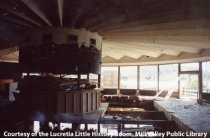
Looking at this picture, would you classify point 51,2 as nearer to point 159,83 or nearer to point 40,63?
point 40,63

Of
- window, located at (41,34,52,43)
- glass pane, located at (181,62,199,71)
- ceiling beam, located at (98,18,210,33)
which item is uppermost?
ceiling beam, located at (98,18,210,33)

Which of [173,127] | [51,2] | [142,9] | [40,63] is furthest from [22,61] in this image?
[173,127]

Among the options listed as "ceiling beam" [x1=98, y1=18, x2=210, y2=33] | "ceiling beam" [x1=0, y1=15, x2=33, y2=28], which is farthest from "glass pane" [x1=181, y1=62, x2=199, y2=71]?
"ceiling beam" [x1=0, y1=15, x2=33, y2=28]

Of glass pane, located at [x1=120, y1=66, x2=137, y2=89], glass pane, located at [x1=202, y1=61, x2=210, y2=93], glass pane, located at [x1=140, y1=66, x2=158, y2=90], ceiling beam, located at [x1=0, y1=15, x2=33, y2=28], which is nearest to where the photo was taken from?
ceiling beam, located at [x1=0, y1=15, x2=33, y2=28]

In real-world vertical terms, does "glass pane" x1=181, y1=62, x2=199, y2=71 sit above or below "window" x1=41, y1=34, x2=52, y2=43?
below

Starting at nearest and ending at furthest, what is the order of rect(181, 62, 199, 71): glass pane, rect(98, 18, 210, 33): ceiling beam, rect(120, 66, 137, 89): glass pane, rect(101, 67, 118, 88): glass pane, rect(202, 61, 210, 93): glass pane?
rect(98, 18, 210, 33): ceiling beam < rect(202, 61, 210, 93): glass pane < rect(181, 62, 199, 71): glass pane < rect(120, 66, 137, 89): glass pane < rect(101, 67, 118, 88): glass pane

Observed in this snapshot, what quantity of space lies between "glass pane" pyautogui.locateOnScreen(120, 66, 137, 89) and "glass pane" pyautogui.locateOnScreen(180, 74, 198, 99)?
4.12 m

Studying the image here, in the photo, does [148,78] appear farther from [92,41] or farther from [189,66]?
[92,41]

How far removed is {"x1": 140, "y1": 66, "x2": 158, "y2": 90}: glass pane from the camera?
56.9ft

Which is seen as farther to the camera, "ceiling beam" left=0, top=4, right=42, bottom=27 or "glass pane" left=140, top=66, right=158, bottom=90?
"glass pane" left=140, top=66, right=158, bottom=90

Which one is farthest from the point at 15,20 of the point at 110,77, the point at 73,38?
the point at 110,77

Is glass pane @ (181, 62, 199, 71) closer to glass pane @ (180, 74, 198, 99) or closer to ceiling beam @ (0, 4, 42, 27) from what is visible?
glass pane @ (180, 74, 198, 99)

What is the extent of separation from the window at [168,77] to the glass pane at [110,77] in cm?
382

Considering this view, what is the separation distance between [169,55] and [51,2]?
11.1 m
